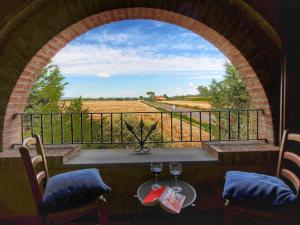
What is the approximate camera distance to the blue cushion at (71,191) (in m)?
1.75

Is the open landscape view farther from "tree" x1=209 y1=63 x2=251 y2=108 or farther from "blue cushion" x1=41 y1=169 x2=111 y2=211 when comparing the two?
"blue cushion" x1=41 y1=169 x2=111 y2=211

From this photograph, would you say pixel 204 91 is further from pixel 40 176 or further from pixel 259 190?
pixel 40 176

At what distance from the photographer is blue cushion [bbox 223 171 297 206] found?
170 cm

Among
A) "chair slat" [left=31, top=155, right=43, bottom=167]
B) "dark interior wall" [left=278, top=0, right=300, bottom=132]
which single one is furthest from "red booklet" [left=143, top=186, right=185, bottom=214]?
"dark interior wall" [left=278, top=0, right=300, bottom=132]

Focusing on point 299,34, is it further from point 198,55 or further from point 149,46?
point 149,46

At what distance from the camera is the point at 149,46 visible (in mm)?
28188

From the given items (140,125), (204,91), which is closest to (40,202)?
(140,125)

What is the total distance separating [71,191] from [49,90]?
12.9 m

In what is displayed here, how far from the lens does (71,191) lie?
181cm

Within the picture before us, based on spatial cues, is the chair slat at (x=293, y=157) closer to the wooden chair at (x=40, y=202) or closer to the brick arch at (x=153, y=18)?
the brick arch at (x=153, y=18)

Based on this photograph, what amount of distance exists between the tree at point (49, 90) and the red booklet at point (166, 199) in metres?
12.3

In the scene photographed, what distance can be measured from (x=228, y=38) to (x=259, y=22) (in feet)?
1.10

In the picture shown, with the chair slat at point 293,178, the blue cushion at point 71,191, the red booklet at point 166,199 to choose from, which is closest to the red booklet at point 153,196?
the red booklet at point 166,199

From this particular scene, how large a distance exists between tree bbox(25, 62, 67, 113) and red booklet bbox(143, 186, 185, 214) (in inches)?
486
